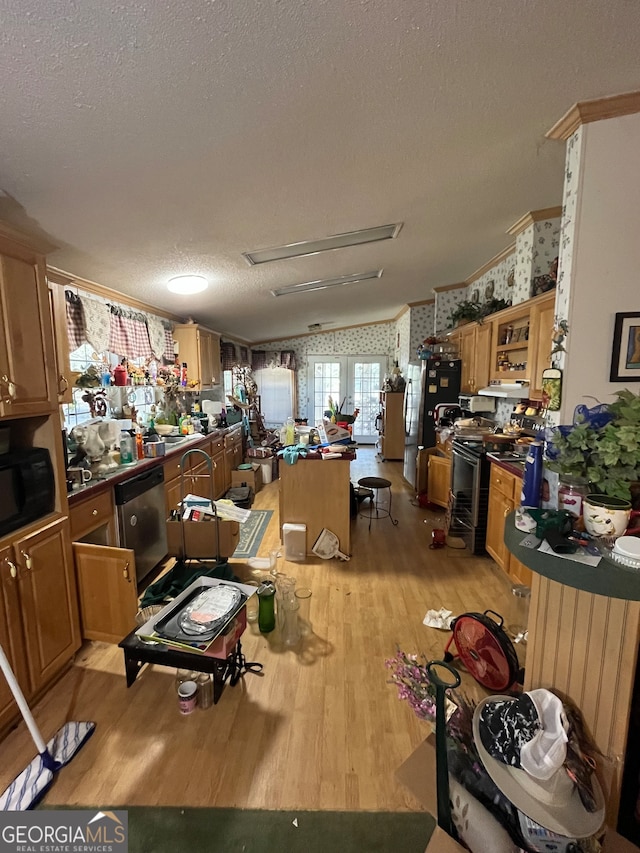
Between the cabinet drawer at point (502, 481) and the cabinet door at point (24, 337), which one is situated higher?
the cabinet door at point (24, 337)

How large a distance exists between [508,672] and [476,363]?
10.2ft

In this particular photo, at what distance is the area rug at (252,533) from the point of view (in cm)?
326

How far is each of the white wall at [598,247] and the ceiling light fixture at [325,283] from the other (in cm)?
228

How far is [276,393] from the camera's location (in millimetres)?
7840

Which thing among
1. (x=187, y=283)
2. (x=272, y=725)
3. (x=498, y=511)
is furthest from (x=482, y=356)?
(x=272, y=725)

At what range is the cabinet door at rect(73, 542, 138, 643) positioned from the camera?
1928mm

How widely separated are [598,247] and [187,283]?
9.21 ft

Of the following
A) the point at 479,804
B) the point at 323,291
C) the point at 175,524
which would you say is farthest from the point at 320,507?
the point at 323,291

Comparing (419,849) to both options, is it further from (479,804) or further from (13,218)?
(13,218)

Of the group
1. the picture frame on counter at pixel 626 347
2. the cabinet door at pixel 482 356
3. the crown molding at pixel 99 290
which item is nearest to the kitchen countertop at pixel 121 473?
the crown molding at pixel 99 290

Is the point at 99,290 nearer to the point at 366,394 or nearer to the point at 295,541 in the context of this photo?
the point at 295,541

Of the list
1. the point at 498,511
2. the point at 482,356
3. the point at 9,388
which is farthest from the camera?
the point at 482,356

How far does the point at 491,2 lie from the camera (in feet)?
3.37

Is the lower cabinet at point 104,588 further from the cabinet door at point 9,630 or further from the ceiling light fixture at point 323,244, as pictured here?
the ceiling light fixture at point 323,244
